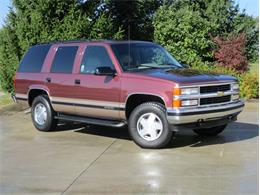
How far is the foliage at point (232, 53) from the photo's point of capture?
59.3ft

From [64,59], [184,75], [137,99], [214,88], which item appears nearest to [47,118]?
[64,59]

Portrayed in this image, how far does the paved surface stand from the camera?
20.1 feet

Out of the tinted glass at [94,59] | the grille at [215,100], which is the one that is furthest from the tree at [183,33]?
the grille at [215,100]

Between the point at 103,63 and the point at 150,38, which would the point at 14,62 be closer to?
the point at 150,38

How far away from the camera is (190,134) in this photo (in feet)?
32.0

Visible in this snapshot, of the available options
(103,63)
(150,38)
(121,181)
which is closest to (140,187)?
(121,181)

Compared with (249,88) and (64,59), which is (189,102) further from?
(249,88)

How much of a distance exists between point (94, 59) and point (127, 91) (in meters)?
1.21

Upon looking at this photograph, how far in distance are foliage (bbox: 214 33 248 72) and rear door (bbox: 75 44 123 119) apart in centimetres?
952

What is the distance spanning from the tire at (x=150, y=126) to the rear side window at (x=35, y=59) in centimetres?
296

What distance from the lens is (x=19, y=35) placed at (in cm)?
1606

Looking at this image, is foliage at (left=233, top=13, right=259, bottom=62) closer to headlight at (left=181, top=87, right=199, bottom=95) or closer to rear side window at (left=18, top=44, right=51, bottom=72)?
rear side window at (left=18, top=44, right=51, bottom=72)

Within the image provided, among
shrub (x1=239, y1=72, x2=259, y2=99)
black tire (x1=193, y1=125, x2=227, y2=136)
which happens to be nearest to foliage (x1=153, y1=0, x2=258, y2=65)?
shrub (x1=239, y1=72, x2=259, y2=99)

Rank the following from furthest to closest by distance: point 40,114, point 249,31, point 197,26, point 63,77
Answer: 1. point 249,31
2. point 197,26
3. point 40,114
4. point 63,77
